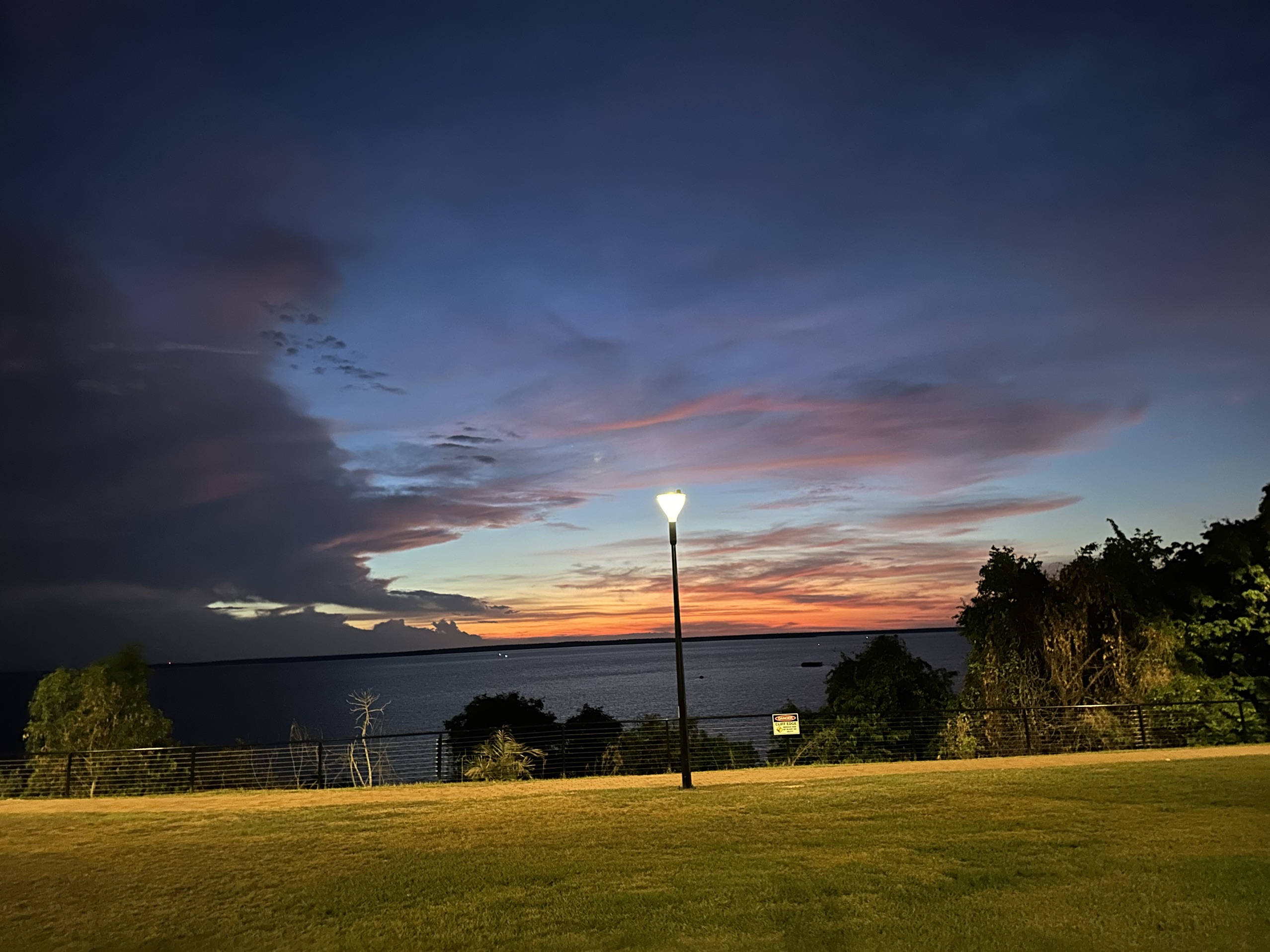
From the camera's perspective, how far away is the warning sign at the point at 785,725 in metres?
14.2

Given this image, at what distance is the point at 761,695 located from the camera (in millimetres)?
107812

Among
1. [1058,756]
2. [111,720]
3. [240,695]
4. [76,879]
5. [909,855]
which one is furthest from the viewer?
[240,695]

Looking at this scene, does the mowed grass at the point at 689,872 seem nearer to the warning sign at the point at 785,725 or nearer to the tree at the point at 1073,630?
the warning sign at the point at 785,725

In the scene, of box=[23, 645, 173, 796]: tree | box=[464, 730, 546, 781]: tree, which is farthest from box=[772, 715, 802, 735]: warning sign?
box=[23, 645, 173, 796]: tree

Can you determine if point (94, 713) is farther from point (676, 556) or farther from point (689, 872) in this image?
point (689, 872)

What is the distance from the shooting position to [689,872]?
7.29 meters

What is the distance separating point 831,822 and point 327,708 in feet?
410

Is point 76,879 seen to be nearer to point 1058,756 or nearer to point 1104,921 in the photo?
point 1104,921

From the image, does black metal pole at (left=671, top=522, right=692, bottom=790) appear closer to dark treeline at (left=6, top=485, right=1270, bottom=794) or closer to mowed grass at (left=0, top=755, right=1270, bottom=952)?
mowed grass at (left=0, top=755, right=1270, bottom=952)

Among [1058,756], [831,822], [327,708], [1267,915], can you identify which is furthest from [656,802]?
[327,708]

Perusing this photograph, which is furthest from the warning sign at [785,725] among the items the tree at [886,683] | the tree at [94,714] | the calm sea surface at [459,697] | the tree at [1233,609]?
the calm sea surface at [459,697]

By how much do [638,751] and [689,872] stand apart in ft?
51.7

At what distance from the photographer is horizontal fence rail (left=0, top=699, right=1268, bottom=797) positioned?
17281 millimetres

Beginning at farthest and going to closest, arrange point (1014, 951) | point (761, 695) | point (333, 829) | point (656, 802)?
point (761, 695)
point (656, 802)
point (333, 829)
point (1014, 951)
